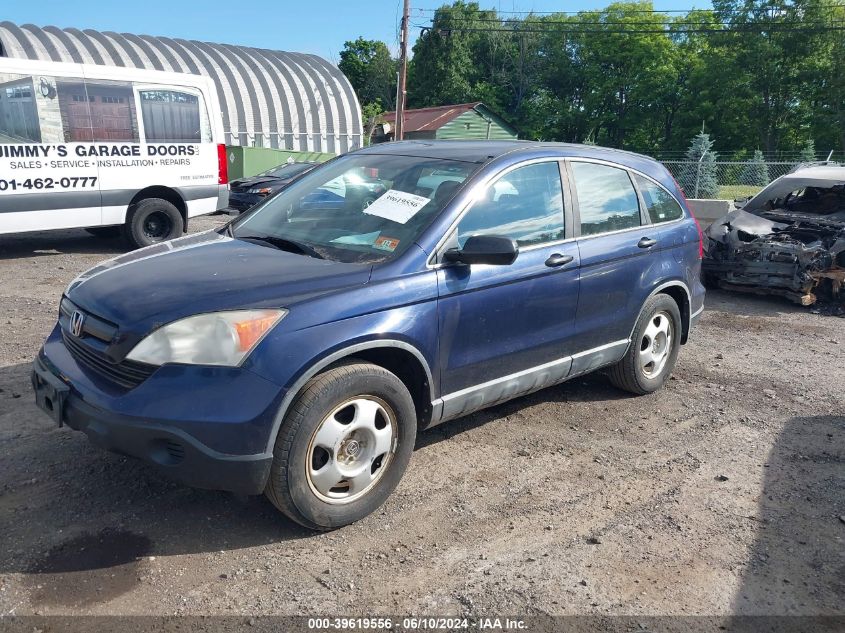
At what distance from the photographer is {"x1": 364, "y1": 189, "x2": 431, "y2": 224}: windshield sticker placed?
386cm

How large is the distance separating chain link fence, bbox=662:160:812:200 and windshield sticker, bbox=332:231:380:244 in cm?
1680

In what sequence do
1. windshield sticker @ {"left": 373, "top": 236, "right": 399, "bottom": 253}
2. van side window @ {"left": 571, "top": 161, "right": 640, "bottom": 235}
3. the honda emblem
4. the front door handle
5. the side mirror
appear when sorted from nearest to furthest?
the honda emblem < the side mirror < windshield sticker @ {"left": 373, "top": 236, "right": 399, "bottom": 253} < the front door handle < van side window @ {"left": 571, "top": 161, "right": 640, "bottom": 235}

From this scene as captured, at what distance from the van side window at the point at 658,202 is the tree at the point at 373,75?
63032 mm

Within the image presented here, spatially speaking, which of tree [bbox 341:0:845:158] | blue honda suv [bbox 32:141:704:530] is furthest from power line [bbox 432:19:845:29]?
blue honda suv [bbox 32:141:704:530]

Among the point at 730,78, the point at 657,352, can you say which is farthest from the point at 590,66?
the point at 657,352

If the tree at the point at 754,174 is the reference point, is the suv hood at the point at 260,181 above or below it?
below

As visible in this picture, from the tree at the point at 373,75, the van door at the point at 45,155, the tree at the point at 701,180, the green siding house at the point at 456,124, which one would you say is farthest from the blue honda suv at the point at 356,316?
the tree at the point at 373,75

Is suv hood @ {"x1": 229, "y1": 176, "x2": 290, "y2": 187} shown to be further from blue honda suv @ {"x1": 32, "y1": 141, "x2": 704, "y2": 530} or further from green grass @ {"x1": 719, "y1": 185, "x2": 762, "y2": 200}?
green grass @ {"x1": 719, "y1": 185, "x2": 762, "y2": 200}

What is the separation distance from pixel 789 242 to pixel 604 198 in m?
5.05

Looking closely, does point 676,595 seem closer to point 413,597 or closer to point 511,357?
point 413,597

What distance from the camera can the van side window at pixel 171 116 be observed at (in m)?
10.2

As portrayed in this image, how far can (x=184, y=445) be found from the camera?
2.93 meters

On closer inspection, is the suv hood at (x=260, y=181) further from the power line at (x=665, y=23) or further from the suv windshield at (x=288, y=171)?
the power line at (x=665, y=23)

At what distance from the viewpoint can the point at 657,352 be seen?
5359 mm
